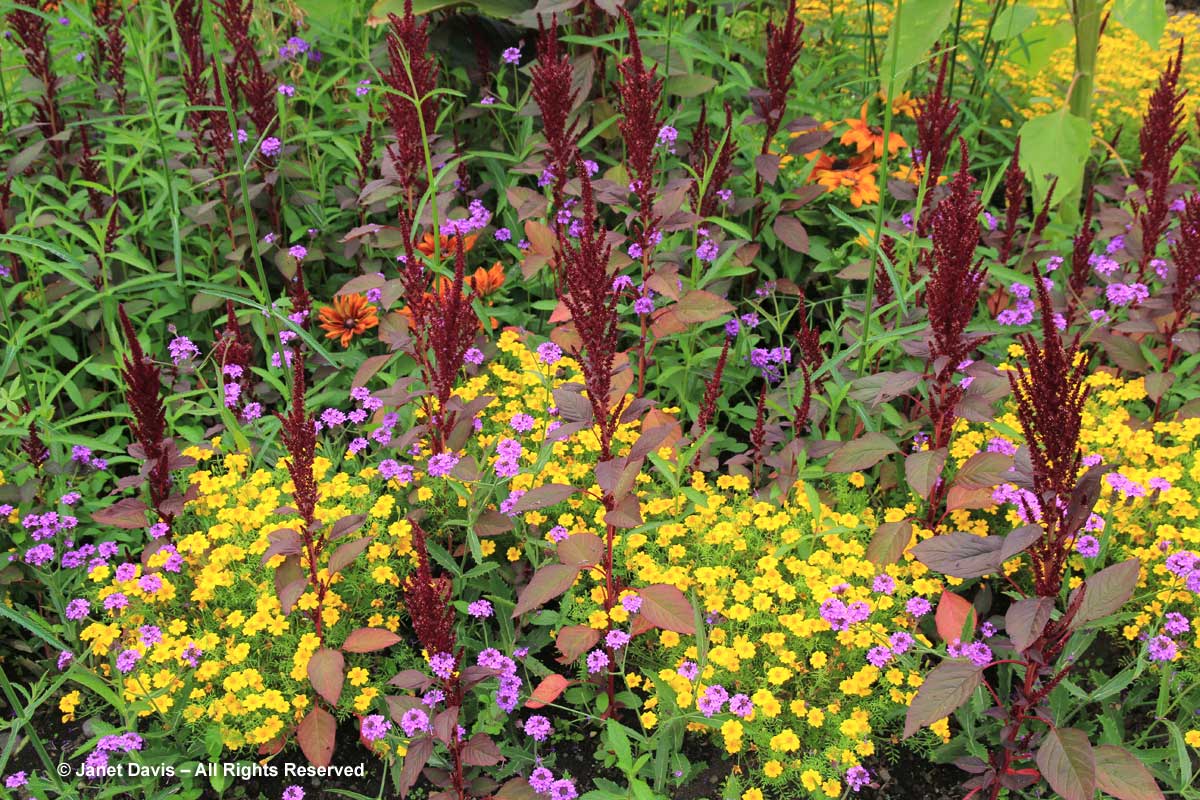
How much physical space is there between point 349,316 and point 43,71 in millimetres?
1448

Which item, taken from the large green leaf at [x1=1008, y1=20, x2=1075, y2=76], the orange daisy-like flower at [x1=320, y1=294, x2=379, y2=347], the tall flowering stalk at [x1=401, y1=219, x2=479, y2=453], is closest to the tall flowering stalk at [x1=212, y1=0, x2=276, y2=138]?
the orange daisy-like flower at [x1=320, y1=294, x2=379, y2=347]

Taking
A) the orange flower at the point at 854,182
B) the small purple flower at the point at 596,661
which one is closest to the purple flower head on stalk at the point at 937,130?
the orange flower at the point at 854,182

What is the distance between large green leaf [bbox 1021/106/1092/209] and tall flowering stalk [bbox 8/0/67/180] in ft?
11.1

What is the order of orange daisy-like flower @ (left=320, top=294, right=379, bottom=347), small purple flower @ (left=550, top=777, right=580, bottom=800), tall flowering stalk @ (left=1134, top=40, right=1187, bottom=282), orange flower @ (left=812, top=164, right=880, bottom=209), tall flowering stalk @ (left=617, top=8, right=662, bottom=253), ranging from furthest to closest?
orange flower @ (left=812, top=164, right=880, bottom=209) → orange daisy-like flower @ (left=320, top=294, right=379, bottom=347) → tall flowering stalk @ (left=1134, top=40, right=1187, bottom=282) → tall flowering stalk @ (left=617, top=8, right=662, bottom=253) → small purple flower @ (left=550, top=777, right=580, bottom=800)

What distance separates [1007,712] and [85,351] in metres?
3.19

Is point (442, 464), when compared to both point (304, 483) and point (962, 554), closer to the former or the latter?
point (304, 483)

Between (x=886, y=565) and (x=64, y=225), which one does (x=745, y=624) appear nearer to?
(x=886, y=565)

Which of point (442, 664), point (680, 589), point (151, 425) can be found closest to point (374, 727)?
point (442, 664)

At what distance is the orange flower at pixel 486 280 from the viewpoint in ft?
11.3

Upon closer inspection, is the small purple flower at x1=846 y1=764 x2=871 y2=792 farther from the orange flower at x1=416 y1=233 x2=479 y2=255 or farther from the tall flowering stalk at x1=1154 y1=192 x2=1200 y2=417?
the orange flower at x1=416 y1=233 x2=479 y2=255

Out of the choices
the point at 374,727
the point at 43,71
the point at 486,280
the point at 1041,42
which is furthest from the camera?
the point at 1041,42

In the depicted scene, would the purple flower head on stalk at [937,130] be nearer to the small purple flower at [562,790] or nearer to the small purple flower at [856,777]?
the small purple flower at [856,777]

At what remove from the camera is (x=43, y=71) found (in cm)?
365

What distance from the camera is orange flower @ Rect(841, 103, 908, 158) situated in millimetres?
3842
